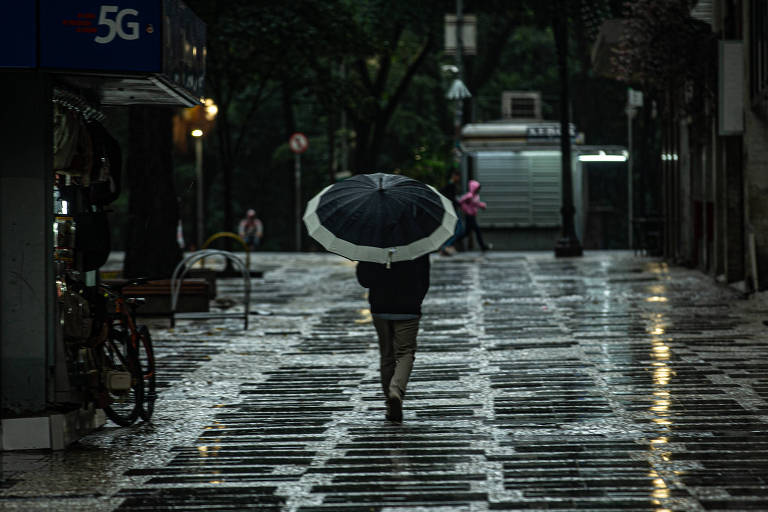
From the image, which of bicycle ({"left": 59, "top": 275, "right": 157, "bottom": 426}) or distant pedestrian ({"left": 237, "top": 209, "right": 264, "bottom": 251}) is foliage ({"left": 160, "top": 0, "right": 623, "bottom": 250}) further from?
bicycle ({"left": 59, "top": 275, "right": 157, "bottom": 426})

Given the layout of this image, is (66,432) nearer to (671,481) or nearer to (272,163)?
(671,481)

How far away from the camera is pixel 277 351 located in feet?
50.1

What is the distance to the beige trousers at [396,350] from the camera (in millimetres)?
10249

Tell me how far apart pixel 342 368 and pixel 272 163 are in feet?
154

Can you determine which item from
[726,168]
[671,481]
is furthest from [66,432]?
[726,168]

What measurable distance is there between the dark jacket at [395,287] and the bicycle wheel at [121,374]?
176 cm

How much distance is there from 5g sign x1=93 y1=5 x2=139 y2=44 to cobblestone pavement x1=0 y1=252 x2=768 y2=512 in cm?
264

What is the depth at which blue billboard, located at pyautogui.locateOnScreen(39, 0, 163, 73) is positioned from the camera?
8.97m

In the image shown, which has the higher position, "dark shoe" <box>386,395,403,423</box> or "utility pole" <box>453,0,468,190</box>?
"utility pole" <box>453,0,468,190</box>

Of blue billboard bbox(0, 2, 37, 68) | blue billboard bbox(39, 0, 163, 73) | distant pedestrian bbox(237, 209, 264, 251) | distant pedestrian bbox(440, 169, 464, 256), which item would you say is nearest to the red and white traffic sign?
distant pedestrian bbox(237, 209, 264, 251)

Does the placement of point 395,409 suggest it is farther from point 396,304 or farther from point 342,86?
point 342,86

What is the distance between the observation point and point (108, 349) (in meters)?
10.2

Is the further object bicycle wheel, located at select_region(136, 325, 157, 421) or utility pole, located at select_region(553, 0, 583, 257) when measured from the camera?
utility pole, located at select_region(553, 0, 583, 257)

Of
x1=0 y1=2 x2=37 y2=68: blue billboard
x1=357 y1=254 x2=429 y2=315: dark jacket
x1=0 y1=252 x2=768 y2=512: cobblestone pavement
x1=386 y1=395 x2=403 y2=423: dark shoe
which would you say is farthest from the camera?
x1=357 y1=254 x2=429 y2=315: dark jacket
